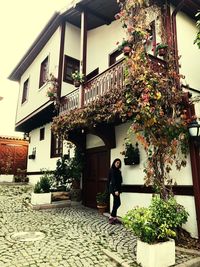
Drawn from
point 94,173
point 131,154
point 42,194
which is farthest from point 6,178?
point 131,154

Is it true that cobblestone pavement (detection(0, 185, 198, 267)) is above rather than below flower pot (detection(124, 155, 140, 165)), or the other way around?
below

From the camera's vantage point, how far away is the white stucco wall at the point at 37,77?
11.9 meters

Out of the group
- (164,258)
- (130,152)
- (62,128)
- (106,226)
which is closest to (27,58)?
(62,128)

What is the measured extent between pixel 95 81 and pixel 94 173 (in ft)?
12.4

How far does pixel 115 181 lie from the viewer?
7.34m

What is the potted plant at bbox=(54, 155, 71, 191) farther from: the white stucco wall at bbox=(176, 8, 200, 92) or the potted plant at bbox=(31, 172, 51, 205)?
the white stucco wall at bbox=(176, 8, 200, 92)

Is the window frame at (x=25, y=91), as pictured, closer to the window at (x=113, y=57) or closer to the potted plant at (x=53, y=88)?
the potted plant at (x=53, y=88)

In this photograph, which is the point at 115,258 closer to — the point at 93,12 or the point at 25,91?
the point at 93,12

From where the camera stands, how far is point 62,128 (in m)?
8.30

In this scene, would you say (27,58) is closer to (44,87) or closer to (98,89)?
(44,87)

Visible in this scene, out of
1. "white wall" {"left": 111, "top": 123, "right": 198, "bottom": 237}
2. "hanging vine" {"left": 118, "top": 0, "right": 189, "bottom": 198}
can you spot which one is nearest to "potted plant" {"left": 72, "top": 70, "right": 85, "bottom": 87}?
"white wall" {"left": 111, "top": 123, "right": 198, "bottom": 237}

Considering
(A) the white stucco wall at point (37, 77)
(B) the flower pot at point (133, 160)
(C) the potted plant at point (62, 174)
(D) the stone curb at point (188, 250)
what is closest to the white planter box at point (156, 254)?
(D) the stone curb at point (188, 250)

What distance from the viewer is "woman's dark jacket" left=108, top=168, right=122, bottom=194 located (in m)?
7.26

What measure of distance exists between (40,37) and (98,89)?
700cm
